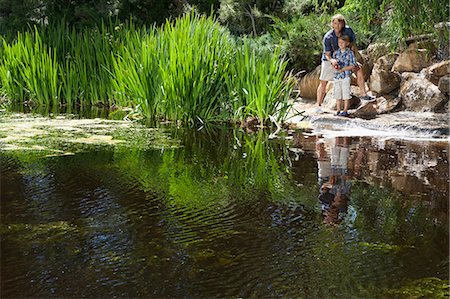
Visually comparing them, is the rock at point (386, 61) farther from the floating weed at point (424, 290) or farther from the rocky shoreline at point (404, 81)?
the floating weed at point (424, 290)

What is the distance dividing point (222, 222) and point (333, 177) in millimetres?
1200

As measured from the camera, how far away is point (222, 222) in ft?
9.66

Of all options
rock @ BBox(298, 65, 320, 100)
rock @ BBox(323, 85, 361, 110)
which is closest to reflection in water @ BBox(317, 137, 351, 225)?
rock @ BBox(323, 85, 361, 110)

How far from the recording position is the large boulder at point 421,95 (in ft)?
22.9

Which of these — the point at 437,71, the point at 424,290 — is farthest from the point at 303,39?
the point at 424,290

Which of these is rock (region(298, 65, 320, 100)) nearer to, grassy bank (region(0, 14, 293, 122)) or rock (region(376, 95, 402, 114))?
rock (region(376, 95, 402, 114))

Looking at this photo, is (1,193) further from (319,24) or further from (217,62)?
(319,24)

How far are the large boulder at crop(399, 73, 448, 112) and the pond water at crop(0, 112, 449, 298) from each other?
2168mm

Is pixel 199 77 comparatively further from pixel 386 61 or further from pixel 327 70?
pixel 386 61

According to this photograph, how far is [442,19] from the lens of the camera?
20.1 ft

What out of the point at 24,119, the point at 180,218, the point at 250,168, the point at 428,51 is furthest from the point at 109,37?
the point at 180,218

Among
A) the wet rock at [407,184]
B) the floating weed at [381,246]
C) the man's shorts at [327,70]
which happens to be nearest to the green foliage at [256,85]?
the man's shorts at [327,70]

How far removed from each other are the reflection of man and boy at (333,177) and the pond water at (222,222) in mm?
11

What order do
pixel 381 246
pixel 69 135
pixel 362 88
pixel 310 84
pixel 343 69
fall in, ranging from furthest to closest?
pixel 310 84
pixel 362 88
pixel 343 69
pixel 69 135
pixel 381 246
